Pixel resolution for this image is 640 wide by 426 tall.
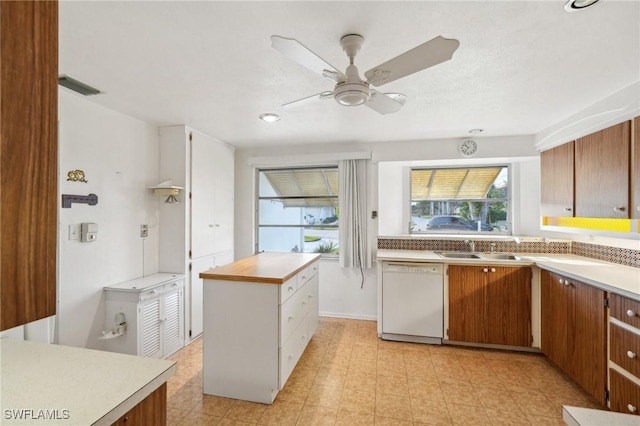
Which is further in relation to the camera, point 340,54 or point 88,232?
point 88,232

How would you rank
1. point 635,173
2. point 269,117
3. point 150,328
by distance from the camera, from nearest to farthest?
point 635,173
point 150,328
point 269,117

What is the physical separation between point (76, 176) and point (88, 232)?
47cm

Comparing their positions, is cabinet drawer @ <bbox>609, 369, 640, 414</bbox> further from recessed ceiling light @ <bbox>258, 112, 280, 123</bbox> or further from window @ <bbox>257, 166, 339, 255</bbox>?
recessed ceiling light @ <bbox>258, 112, 280, 123</bbox>

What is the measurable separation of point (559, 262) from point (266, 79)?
3.19 meters

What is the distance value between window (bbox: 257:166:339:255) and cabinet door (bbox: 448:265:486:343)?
165cm

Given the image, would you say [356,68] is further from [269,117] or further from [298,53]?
[269,117]

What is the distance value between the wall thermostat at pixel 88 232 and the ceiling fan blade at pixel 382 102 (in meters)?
2.46

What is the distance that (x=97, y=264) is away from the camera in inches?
99.2

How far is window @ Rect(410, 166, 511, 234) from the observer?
3.82 metres

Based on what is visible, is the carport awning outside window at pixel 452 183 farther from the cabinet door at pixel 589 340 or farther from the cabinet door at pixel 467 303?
the cabinet door at pixel 589 340

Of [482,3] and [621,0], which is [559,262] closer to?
[621,0]

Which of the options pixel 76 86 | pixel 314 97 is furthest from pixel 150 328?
pixel 314 97

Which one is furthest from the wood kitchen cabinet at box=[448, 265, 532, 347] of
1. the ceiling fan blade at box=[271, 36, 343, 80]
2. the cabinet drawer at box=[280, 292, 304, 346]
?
the ceiling fan blade at box=[271, 36, 343, 80]

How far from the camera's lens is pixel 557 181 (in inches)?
114
